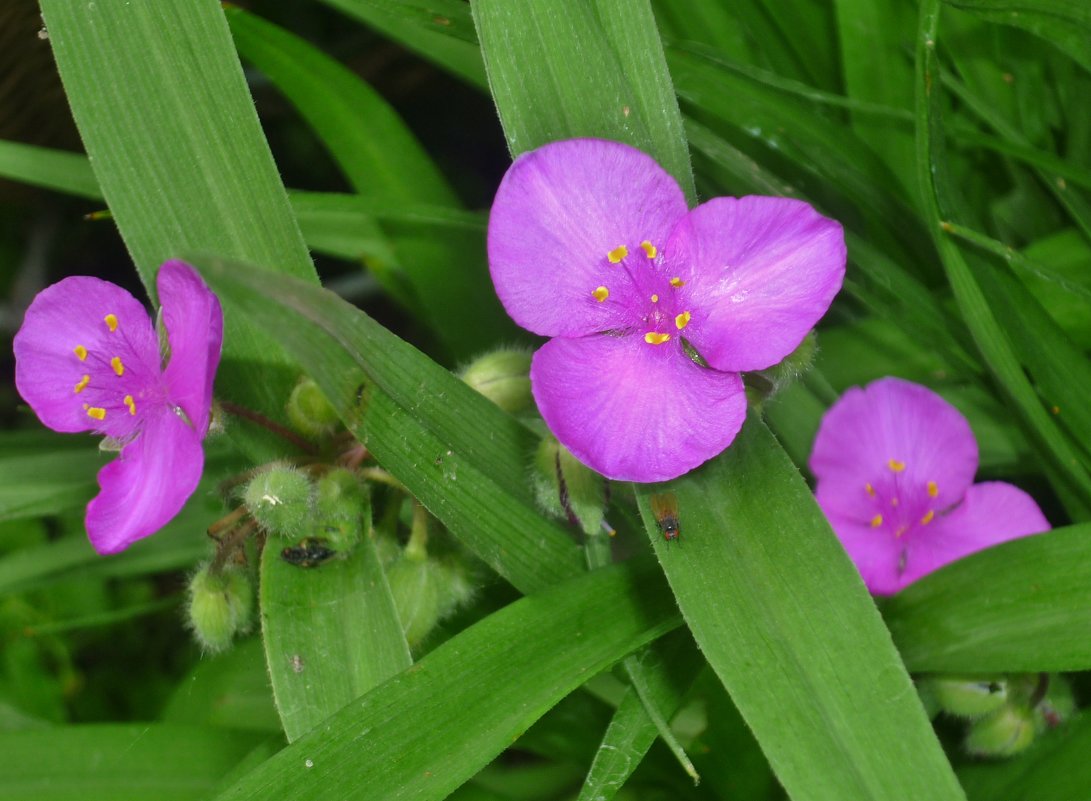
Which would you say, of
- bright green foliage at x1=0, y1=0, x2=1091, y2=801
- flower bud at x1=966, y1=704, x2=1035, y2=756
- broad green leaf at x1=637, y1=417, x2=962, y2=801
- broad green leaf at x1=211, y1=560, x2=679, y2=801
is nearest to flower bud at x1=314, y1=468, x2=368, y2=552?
bright green foliage at x1=0, y1=0, x2=1091, y2=801

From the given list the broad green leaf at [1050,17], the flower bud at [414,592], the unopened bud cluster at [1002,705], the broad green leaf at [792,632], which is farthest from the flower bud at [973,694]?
the broad green leaf at [1050,17]

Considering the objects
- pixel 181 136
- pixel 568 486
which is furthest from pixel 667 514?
pixel 181 136

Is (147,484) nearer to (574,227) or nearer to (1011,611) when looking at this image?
(574,227)

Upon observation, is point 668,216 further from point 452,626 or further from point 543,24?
point 452,626

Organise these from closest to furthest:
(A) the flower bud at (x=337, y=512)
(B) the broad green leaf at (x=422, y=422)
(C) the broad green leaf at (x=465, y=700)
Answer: (B) the broad green leaf at (x=422, y=422)
(C) the broad green leaf at (x=465, y=700)
(A) the flower bud at (x=337, y=512)

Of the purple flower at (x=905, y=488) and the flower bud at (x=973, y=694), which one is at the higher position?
the purple flower at (x=905, y=488)

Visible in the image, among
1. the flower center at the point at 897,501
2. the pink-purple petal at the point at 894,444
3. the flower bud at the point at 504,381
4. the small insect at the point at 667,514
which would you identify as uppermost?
the flower bud at the point at 504,381

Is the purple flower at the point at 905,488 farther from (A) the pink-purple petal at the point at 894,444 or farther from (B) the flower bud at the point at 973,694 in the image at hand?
(B) the flower bud at the point at 973,694
